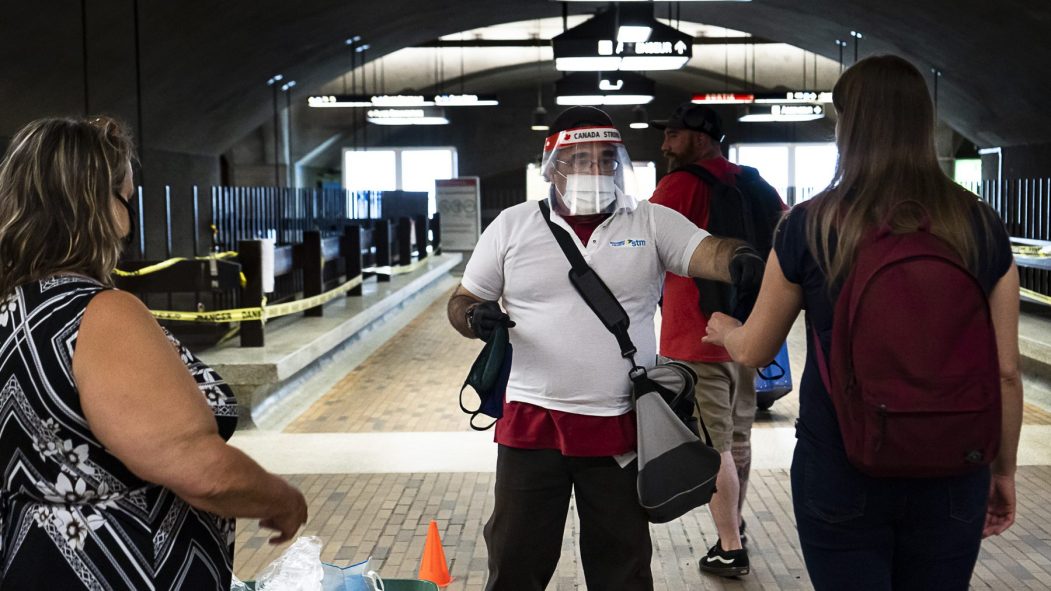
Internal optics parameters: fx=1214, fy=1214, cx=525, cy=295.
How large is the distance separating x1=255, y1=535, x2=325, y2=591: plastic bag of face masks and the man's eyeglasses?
1.11m

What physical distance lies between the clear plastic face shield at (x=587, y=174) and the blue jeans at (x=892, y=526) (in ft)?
3.33

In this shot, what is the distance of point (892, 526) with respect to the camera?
2.15 metres

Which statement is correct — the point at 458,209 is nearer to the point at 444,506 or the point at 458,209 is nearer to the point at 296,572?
Result: the point at 444,506

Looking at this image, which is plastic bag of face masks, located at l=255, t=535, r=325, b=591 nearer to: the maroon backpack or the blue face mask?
the blue face mask

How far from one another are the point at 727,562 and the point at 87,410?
3.10m

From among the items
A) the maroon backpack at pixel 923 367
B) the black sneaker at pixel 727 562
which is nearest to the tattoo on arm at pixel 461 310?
the maroon backpack at pixel 923 367

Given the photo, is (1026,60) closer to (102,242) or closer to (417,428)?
(417,428)

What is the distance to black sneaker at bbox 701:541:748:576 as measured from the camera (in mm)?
4406

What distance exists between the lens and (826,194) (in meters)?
2.20

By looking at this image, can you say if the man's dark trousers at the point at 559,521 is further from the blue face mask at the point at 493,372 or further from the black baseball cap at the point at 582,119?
the black baseball cap at the point at 582,119

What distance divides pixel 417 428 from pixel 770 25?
1562 centimetres

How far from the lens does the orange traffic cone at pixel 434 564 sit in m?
4.29

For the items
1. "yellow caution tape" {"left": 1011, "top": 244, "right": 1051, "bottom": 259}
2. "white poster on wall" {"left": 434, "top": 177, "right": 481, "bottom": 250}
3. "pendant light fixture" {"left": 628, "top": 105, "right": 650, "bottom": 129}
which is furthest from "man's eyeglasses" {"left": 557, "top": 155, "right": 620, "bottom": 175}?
Result: "pendant light fixture" {"left": 628, "top": 105, "right": 650, "bottom": 129}

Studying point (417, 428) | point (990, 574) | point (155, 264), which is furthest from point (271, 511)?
point (155, 264)
